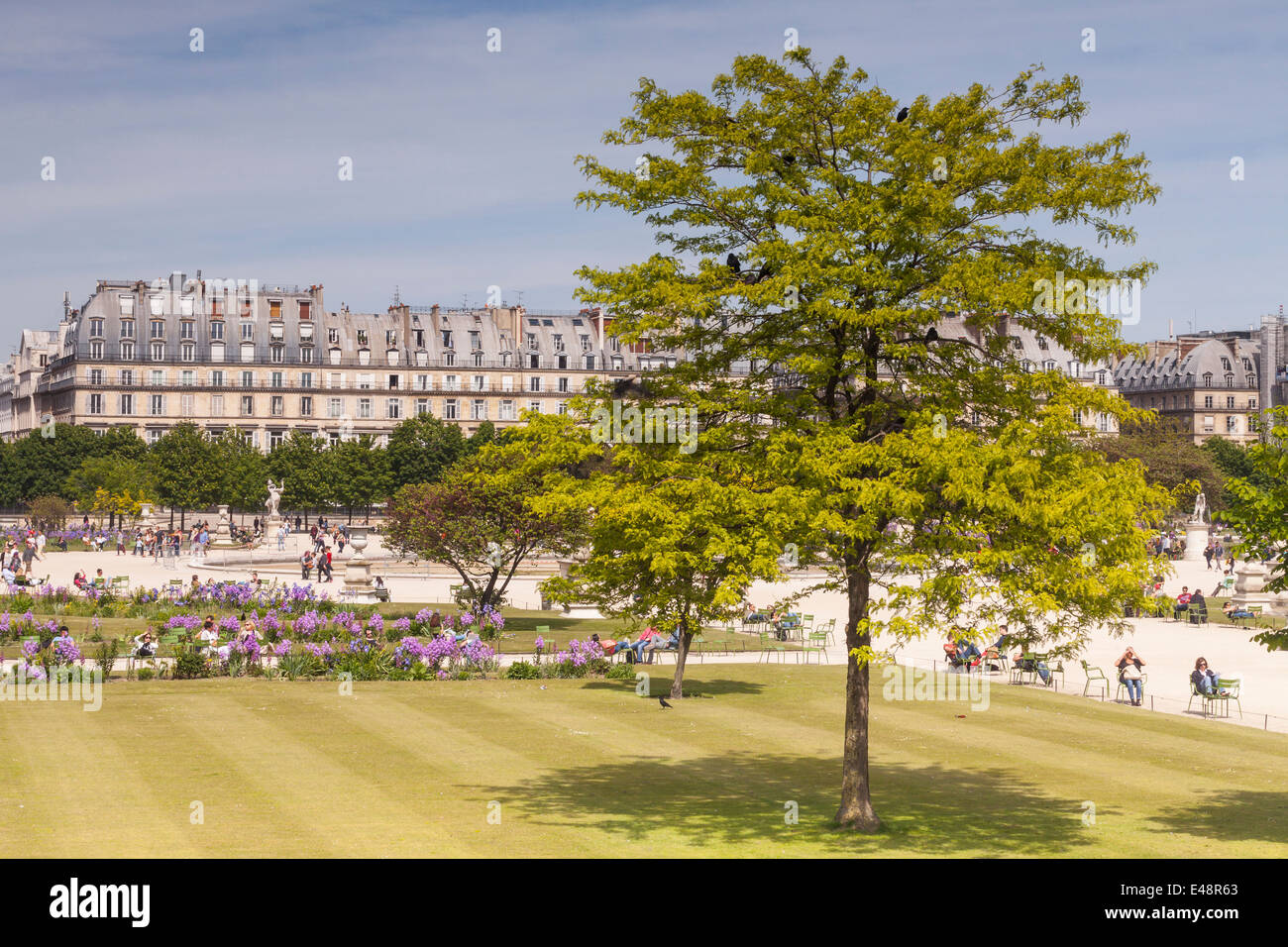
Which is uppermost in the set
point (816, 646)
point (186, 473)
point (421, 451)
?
point (421, 451)

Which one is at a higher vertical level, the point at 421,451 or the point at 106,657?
the point at 421,451

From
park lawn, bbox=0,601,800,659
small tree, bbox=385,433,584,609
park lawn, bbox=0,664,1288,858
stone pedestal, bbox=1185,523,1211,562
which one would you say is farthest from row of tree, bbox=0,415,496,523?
park lawn, bbox=0,664,1288,858

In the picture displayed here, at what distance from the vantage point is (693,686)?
1346 inches

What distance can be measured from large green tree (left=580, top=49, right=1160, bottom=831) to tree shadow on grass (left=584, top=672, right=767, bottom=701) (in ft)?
43.5

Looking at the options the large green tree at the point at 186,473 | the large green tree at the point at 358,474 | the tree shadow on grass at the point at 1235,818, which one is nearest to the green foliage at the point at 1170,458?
the large green tree at the point at 358,474

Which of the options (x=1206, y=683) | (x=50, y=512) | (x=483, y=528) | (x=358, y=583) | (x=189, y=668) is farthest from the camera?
(x=50, y=512)

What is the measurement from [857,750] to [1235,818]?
5501 millimetres

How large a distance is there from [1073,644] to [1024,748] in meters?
8.02

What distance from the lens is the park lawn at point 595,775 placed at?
1819 centimetres

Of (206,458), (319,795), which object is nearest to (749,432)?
(319,795)

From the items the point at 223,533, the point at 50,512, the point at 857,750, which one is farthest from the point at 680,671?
the point at 50,512

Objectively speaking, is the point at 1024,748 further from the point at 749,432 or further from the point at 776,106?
the point at 776,106

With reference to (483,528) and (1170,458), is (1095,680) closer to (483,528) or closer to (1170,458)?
(483,528)

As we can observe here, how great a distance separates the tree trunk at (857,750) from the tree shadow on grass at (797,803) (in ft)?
0.97
